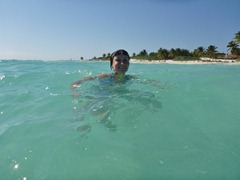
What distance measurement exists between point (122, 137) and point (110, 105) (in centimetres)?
138

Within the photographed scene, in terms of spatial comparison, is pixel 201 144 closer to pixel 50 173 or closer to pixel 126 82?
pixel 50 173

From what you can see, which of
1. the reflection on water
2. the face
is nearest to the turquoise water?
the reflection on water

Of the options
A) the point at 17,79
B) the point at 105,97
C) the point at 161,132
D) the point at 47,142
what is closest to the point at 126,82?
the point at 105,97

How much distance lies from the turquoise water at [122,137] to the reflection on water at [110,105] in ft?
0.05

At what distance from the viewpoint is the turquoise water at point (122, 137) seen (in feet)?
7.88

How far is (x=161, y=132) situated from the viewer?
10.7 feet

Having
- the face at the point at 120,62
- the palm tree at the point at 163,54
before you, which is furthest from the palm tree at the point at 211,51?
the face at the point at 120,62

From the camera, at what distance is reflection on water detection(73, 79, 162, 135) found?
3717 mm

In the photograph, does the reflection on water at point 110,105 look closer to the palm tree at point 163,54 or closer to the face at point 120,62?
the face at point 120,62

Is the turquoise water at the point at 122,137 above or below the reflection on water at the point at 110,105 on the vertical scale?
below

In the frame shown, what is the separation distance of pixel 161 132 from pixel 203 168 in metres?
0.96

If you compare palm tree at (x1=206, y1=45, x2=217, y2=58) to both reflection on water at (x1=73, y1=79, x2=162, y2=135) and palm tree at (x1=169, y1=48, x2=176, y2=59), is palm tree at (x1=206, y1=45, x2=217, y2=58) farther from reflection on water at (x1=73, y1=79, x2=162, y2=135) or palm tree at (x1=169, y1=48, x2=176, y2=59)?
reflection on water at (x1=73, y1=79, x2=162, y2=135)

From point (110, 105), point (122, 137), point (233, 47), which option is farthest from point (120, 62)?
point (233, 47)

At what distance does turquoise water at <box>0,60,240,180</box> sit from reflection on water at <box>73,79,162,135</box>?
2cm
